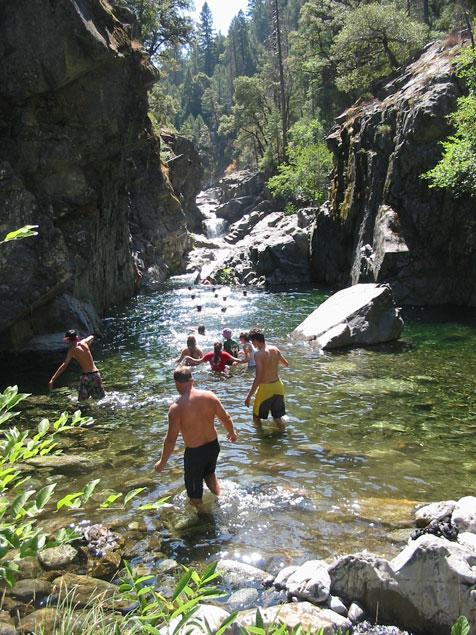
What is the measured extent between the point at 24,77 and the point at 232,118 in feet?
194

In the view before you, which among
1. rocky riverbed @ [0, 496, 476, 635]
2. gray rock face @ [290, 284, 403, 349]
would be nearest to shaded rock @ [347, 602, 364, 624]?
rocky riverbed @ [0, 496, 476, 635]

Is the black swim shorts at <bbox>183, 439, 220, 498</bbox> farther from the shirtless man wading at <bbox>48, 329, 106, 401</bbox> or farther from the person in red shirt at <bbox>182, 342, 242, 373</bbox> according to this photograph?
the person in red shirt at <bbox>182, 342, 242, 373</bbox>

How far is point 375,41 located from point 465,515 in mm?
38047

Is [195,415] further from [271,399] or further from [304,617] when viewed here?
[271,399]

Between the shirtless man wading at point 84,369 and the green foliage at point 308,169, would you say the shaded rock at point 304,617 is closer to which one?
the shirtless man wading at point 84,369

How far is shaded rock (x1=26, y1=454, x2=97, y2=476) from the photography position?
29.1 feet

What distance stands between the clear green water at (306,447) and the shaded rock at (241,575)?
0.27 metres

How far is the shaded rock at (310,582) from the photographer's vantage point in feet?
16.7

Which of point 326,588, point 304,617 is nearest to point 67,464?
point 326,588

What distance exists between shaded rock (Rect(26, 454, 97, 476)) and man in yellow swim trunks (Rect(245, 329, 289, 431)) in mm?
3336

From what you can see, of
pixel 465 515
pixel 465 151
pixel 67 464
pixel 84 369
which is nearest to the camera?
pixel 465 515

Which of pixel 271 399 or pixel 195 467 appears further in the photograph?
pixel 271 399

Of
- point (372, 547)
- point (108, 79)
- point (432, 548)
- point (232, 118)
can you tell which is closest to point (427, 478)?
point (372, 547)

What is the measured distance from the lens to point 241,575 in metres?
5.74
